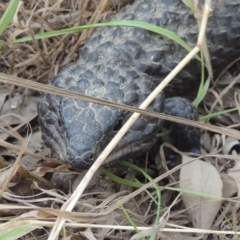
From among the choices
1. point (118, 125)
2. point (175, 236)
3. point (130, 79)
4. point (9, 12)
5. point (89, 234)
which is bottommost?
point (175, 236)

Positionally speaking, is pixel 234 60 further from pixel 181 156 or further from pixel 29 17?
pixel 29 17

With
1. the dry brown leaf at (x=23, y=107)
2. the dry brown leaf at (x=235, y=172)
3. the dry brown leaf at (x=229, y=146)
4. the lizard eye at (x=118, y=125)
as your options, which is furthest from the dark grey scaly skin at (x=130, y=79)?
the dry brown leaf at (x=23, y=107)

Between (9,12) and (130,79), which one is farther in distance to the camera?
(130,79)

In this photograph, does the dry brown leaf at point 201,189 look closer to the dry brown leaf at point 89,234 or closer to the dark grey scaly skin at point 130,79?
the dark grey scaly skin at point 130,79

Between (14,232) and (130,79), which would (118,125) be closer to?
(130,79)

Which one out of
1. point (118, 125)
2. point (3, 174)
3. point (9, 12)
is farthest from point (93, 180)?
point (9, 12)

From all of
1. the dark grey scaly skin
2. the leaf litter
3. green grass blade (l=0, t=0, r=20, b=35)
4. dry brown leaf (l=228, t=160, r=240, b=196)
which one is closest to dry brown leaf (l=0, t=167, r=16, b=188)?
the leaf litter
